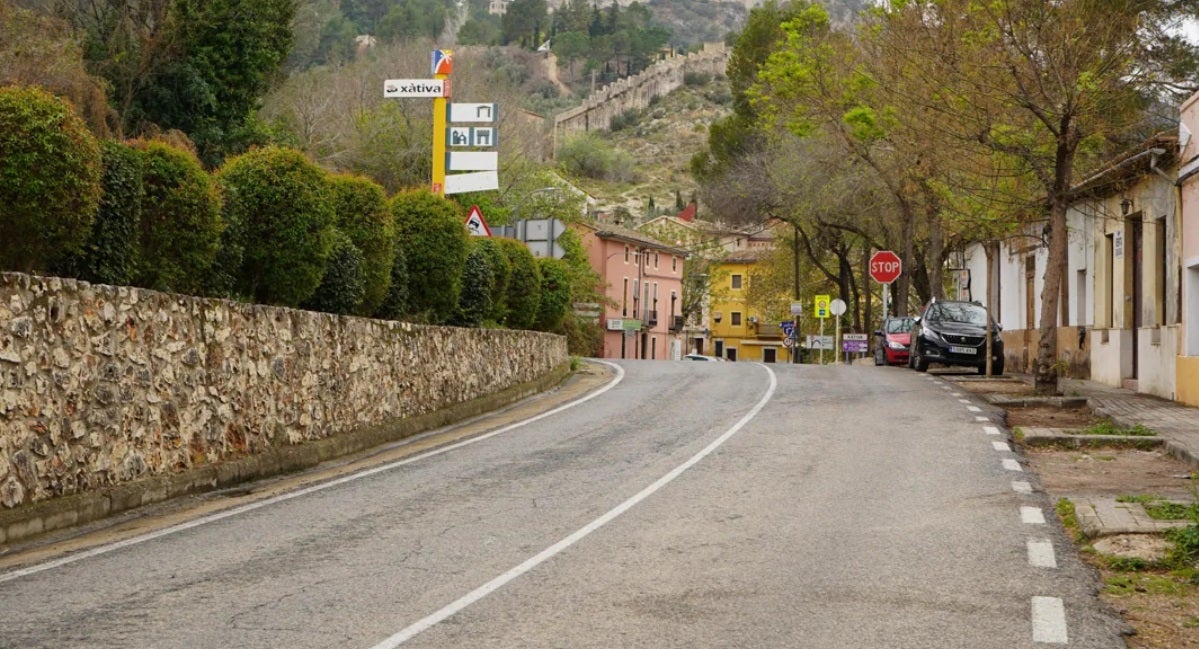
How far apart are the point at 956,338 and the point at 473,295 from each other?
1352 cm

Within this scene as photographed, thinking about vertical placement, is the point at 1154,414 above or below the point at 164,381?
below

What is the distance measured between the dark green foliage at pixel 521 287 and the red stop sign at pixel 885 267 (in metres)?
16.5

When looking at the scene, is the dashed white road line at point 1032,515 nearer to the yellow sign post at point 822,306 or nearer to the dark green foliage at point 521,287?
the dark green foliage at point 521,287

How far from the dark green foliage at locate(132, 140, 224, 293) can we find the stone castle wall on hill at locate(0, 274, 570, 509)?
0.52 metres

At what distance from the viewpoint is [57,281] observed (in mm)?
10977

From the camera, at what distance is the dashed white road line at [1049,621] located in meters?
6.67

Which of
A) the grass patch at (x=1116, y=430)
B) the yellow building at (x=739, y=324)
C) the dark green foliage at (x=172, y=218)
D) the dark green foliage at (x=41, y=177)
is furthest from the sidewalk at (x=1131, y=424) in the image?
the yellow building at (x=739, y=324)

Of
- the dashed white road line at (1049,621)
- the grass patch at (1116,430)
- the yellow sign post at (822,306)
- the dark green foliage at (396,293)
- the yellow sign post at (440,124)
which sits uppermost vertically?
the yellow sign post at (440,124)

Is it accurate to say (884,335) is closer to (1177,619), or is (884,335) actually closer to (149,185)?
(149,185)

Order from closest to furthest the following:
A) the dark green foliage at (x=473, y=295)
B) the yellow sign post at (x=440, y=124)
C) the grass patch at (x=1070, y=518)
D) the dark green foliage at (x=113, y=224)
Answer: the grass patch at (x=1070, y=518), the dark green foliage at (x=113, y=224), the dark green foliage at (x=473, y=295), the yellow sign post at (x=440, y=124)

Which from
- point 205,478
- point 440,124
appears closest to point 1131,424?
point 205,478

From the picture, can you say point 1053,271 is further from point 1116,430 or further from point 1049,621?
point 1049,621

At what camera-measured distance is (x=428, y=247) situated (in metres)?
21.8

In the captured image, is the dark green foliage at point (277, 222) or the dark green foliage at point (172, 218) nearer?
the dark green foliage at point (172, 218)
